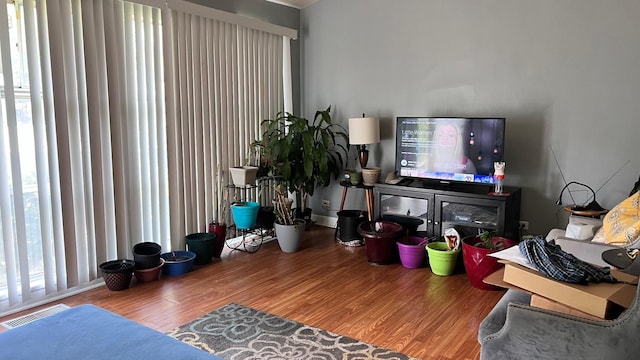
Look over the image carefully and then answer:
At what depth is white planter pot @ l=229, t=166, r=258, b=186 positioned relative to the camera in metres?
4.19

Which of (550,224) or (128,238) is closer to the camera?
(128,238)

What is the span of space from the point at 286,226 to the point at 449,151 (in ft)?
5.12

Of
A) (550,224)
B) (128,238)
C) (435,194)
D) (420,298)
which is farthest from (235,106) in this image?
(550,224)

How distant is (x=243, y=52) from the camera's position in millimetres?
4453

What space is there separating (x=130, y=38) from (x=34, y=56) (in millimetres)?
710

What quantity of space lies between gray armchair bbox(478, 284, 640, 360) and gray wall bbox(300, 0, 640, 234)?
248cm

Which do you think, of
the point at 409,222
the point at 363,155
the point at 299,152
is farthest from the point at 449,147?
the point at 299,152

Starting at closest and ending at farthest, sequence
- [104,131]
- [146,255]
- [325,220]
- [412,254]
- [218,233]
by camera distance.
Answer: [104,131] < [146,255] < [412,254] < [218,233] < [325,220]

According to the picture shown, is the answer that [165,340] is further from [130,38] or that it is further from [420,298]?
[130,38]

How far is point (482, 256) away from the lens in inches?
131

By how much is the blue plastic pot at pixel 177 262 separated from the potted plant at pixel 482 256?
2120 mm

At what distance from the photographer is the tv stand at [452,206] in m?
3.72

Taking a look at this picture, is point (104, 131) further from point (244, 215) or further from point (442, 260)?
point (442, 260)

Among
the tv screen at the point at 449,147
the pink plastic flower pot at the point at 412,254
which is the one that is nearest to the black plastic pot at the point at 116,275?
the pink plastic flower pot at the point at 412,254
